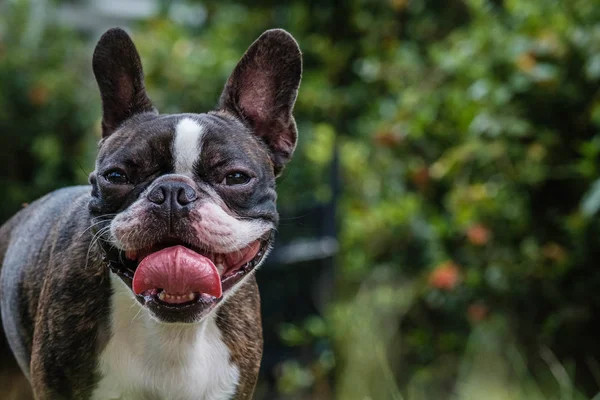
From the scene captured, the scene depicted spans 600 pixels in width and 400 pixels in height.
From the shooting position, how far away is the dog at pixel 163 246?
249 cm

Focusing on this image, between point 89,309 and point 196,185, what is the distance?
0.53 m

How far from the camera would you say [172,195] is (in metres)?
2.49

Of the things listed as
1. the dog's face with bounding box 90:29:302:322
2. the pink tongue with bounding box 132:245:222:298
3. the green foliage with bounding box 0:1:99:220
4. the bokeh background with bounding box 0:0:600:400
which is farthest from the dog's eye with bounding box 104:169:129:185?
the green foliage with bounding box 0:1:99:220

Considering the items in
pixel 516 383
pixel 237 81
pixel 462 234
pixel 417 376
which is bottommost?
pixel 417 376

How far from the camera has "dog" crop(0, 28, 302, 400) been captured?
249 centimetres

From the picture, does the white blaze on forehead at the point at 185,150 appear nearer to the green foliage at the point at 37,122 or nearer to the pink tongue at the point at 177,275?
the pink tongue at the point at 177,275

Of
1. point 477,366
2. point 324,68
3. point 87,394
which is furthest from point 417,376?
point 87,394

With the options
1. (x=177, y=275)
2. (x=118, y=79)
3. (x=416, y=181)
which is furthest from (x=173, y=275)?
(x=416, y=181)

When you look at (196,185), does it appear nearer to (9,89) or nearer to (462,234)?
(462,234)

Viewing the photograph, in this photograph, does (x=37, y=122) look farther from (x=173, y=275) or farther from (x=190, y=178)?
(x=173, y=275)

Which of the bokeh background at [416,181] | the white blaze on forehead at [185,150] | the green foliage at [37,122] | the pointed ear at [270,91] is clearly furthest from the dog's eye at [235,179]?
the green foliage at [37,122]

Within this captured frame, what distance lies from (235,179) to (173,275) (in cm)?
44

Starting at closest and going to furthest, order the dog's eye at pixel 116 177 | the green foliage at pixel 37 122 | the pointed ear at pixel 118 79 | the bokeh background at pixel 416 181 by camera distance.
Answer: the dog's eye at pixel 116 177, the pointed ear at pixel 118 79, the bokeh background at pixel 416 181, the green foliage at pixel 37 122

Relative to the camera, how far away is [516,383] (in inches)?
203
